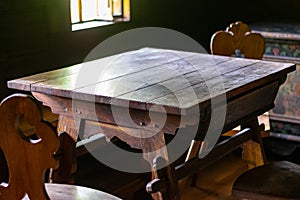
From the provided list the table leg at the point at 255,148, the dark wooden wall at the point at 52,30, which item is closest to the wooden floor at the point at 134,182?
the table leg at the point at 255,148

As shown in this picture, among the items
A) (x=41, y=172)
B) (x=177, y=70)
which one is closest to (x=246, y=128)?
(x=177, y=70)

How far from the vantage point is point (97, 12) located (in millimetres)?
3176

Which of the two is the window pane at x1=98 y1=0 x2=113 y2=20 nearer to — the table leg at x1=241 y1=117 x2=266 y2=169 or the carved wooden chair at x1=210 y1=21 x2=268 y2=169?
the carved wooden chair at x1=210 y1=21 x2=268 y2=169

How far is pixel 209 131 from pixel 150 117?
0.97ft

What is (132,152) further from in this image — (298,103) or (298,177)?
(298,177)

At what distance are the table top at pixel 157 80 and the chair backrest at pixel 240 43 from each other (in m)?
0.21

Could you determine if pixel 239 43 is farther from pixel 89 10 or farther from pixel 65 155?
pixel 65 155

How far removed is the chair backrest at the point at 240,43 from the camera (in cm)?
291

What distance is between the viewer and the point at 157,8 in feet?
11.5

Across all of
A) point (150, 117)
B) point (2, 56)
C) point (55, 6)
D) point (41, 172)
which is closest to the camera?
point (41, 172)

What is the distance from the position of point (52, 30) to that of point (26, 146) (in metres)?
1.38

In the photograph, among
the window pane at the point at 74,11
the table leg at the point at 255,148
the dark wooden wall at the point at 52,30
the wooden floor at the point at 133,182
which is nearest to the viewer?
the dark wooden wall at the point at 52,30

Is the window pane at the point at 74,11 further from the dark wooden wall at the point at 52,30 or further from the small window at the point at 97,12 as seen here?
the dark wooden wall at the point at 52,30

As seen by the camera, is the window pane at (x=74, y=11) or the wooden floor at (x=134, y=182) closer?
the window pane at (x=74, y=11)
